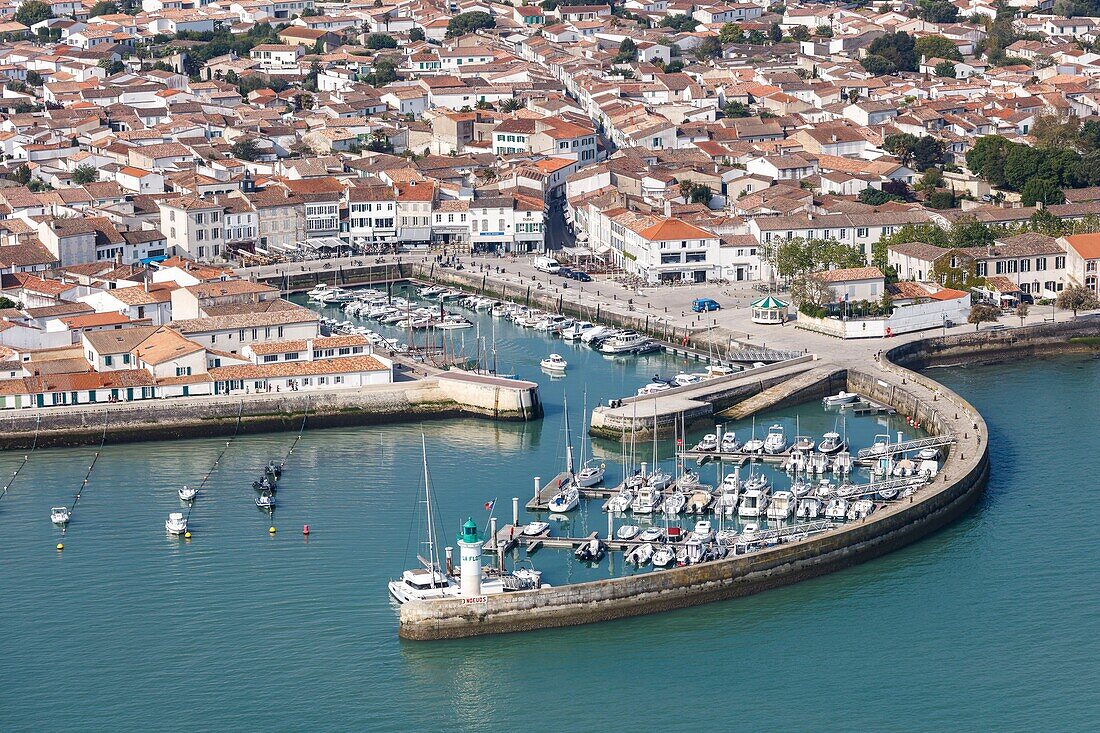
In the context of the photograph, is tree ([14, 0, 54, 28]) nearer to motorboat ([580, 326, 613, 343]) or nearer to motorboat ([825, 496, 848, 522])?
motorboat ([580, 326, 613, 343])

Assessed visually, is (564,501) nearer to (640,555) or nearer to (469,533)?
(640,555)

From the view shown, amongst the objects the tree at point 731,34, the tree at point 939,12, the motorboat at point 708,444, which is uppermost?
the tree at point 939,12

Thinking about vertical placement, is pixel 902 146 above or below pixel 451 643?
above

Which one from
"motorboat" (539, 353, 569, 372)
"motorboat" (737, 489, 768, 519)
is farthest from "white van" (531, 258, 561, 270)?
"motorboat" (737, 489, 768, 519)

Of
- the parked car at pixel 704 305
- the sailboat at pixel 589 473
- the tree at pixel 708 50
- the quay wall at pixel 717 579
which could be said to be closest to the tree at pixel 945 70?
the tree at pixel 708 50

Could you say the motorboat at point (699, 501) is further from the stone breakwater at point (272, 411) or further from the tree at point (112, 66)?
the tree at point (112, 66)

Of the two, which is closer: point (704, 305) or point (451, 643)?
point (451, 643)

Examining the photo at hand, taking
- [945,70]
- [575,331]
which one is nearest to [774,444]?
[575,331]
